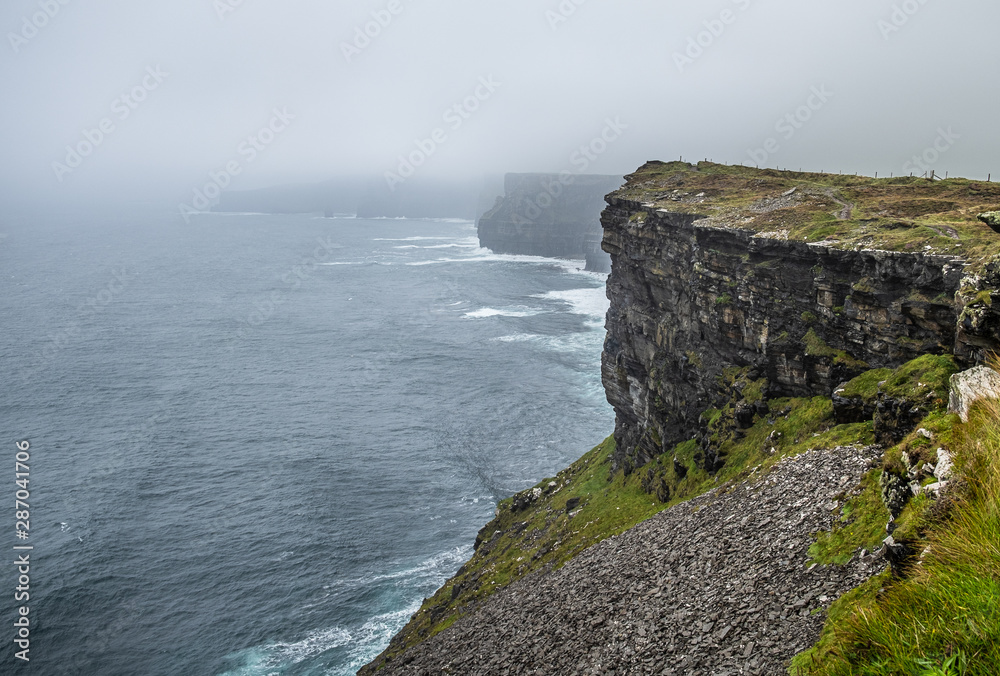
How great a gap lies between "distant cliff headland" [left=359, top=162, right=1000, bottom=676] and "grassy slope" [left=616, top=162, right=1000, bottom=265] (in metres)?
0.21

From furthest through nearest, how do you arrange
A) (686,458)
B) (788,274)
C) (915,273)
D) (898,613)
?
(686,458) < (788,274) < (915,273) < (898,613)

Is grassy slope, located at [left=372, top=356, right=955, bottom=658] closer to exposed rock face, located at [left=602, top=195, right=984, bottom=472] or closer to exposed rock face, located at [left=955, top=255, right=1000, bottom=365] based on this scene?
exposed rock face, located at [left=602, top=195, right=984, bottom=472]

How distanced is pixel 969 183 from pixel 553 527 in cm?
3479

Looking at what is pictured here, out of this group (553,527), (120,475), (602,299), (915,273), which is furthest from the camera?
(602,299)

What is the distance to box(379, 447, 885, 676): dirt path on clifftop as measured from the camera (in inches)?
685

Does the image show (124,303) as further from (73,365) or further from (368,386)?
(368,386)

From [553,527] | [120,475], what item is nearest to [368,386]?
[120,475]

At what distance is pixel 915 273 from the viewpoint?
2811 centimetres

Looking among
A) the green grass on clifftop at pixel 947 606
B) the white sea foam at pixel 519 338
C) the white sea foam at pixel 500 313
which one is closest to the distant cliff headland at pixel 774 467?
the green grass on clifftop at pixel 947 606

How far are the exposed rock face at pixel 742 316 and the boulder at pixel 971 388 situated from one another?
1.63 meters

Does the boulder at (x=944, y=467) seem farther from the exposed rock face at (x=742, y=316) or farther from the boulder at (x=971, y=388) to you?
the exposed rock face at (x=742, y=316)

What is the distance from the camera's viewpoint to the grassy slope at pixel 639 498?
22938 millimetres

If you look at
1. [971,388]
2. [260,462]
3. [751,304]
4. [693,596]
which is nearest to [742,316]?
[751,304]
